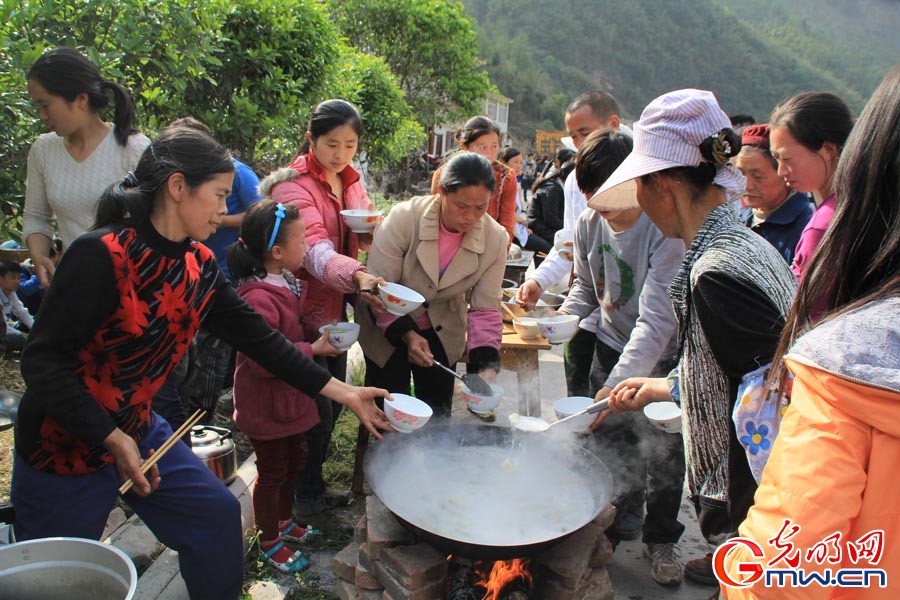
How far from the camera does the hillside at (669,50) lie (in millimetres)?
65000

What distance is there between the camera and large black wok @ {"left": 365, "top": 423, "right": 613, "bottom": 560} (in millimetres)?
2016

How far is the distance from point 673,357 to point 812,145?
1104mm

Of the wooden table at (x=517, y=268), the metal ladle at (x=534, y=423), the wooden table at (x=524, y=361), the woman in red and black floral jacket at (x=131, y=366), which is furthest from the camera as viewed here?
the wooden table at (x=517, y=268)

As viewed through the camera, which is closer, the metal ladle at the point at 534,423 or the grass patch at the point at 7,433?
the metal ladle at the point at 534,423

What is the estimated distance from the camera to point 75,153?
2.92 metres

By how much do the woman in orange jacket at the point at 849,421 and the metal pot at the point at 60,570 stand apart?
1.41 metres

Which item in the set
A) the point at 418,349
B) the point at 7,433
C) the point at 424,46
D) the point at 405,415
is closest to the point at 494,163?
the point at 418,349

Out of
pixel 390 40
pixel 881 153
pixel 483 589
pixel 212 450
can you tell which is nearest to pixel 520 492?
pixel 483 589

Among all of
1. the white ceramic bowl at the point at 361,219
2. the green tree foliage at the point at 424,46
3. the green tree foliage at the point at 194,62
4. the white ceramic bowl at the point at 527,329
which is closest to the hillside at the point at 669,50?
the green tree foliage at the point at 424,46

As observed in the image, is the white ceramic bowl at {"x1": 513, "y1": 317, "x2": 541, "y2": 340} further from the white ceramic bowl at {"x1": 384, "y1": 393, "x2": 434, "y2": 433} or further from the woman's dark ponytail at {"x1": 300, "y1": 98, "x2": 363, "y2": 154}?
the woman's dark ponytail at {"x1": 300, "y1": 98, "x2": 363, "y2": 154}

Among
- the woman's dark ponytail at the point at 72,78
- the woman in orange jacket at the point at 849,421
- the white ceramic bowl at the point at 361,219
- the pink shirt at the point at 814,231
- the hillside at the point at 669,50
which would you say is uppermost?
the woman's dark ponytail at the point at 72,78

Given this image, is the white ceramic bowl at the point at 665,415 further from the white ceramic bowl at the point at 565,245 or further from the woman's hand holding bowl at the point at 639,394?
the white ceramic bowl at the point at 565,245

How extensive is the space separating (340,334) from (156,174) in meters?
1.17

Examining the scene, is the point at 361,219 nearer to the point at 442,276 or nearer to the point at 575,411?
the point at 442,276
